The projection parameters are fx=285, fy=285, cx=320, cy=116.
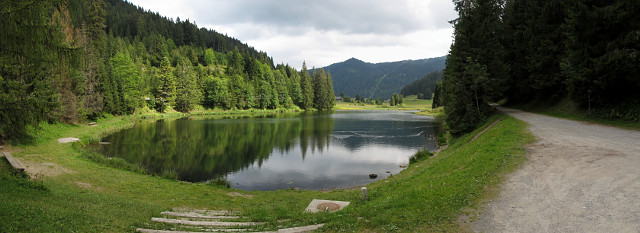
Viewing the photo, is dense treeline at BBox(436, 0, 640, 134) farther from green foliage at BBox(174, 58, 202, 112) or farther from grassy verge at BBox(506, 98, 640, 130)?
green foliage at BBox(174, 58, 202, 112)

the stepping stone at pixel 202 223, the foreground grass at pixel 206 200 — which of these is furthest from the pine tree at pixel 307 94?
the stepping stone at pixel 202 223

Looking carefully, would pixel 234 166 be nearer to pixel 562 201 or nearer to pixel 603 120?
pixel 562 201

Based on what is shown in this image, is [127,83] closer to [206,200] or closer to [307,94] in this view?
[206,200]

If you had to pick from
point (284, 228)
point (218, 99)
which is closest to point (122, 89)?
point (218, 99)

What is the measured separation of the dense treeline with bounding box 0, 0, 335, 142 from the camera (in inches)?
308

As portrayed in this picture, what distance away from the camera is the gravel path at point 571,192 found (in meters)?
6.33

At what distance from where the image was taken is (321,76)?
132875 millimetres

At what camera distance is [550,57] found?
31.3 meters

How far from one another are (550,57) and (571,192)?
30.7 m

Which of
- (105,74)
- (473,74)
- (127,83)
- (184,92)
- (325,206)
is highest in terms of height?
(105,74)

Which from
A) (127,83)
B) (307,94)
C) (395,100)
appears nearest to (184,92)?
(127,83)

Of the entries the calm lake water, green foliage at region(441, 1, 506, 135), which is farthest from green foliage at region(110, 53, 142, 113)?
green foliage at region(441, 1, 506, 135)

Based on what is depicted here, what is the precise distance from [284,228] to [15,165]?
13.7 metres

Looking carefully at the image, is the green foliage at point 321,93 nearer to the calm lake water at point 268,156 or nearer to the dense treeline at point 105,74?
the dense treeline at point 105,74
